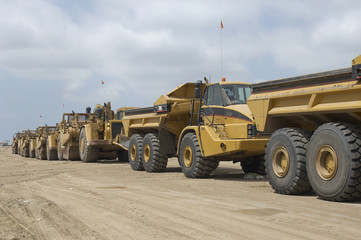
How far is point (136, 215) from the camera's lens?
5.62 meters

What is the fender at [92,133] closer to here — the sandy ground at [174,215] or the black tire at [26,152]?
the sandy ground at [174,215]

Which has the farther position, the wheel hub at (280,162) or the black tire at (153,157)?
the black tire at (153,157)

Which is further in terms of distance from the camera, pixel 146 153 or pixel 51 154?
pixel 51 154

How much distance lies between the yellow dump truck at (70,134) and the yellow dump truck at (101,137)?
0.91 metres

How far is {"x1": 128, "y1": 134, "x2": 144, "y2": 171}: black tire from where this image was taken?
1386cm

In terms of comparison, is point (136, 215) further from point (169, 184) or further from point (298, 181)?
point (169, 184)

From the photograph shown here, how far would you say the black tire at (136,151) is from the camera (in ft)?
45.5

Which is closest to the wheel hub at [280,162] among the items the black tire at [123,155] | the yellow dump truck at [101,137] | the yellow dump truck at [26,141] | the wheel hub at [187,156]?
the wheel hub at [187,156]

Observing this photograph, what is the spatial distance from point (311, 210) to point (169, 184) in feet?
14.6

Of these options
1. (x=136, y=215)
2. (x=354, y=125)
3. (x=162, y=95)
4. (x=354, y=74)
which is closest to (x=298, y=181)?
(x=354, y=125)

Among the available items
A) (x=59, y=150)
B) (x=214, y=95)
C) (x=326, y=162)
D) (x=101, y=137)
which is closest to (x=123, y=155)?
(x=101, y=137)

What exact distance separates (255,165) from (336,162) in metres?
5.46

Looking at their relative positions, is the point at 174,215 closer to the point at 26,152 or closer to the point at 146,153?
the point at 146,153

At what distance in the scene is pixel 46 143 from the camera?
24797 mm
